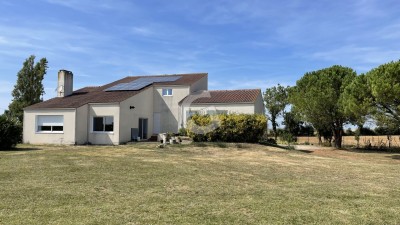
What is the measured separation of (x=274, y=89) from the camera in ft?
177

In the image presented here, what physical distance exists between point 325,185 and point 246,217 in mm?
5280

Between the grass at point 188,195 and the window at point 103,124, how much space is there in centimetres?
1476

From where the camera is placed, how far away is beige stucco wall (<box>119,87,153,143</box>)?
29922mm

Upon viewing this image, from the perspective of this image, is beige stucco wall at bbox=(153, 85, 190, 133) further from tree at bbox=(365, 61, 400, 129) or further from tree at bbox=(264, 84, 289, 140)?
tree at bbox=(264, 84, 289, 140)

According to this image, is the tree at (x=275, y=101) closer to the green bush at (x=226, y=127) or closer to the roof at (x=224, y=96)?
the roof at (x=224, y=96)

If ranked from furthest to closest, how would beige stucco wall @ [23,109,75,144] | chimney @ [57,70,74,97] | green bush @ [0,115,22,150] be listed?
chimney @ [57,70,74,97] → beige stucco wall @ [23,109,75,144] → green bush @ [0,115,22,150]

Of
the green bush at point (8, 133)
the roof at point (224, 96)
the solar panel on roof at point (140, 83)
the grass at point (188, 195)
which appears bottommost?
the grass at point (188, 195)

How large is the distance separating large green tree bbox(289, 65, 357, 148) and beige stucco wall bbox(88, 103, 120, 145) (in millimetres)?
16222

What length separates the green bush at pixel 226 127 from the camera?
27.0m

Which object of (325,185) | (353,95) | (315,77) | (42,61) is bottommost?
(325,185)

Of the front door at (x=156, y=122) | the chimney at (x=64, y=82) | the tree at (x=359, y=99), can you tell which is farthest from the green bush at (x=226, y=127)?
the chimney at (x=64, y=82)

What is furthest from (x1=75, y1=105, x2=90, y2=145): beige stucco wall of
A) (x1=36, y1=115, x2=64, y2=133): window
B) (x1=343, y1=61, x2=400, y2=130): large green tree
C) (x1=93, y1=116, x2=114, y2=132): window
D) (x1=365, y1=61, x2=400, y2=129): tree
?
(x1=365, y1=61, x2=400, y2=129): tree

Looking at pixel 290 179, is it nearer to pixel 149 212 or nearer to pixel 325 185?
pixel 325 185

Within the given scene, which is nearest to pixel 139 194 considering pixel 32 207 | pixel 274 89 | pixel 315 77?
pixel 32 207
